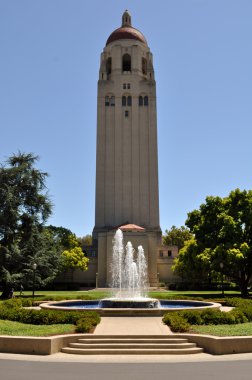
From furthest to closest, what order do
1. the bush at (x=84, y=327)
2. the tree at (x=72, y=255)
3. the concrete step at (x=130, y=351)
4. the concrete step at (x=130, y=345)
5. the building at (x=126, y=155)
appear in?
the building at (x=126, y=155) < the tree at (x=72, y=255) < the bush at (x=84, y=327) < the concrete step at (x=130, y=345) < the concrete step at (x=130, y=351)

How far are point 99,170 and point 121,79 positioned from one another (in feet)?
60.3

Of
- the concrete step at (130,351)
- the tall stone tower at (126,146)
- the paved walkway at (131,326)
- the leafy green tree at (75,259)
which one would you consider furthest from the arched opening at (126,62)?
the concrete step at (130,351)

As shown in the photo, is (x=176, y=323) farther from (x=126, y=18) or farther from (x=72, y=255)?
(x=126, y=18)

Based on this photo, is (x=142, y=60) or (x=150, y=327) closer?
(x=150, y=327)

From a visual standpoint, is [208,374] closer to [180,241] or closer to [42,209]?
[42,209]

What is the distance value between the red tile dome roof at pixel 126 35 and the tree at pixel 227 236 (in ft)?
160

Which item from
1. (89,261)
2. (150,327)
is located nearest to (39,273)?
(89,261)

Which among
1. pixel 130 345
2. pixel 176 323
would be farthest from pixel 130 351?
pixel 176 323

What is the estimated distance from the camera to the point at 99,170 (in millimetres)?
70938

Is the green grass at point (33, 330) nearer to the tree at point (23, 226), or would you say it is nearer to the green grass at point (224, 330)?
the green grass at point (224, 330)

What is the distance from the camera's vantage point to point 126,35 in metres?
78.4

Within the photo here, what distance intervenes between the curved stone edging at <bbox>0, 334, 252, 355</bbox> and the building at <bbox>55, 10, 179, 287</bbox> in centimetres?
5009

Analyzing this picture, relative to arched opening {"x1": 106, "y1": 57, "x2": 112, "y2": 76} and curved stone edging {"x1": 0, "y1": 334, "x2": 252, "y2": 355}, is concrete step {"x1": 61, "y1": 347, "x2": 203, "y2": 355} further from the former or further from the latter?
arched opening {"x1": 106, "y1": 57, "x2": 112, "y2": 76}

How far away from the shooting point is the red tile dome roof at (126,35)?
3088 inches
